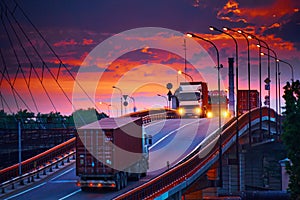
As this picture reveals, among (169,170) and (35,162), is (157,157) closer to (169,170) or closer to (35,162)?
(35,162)

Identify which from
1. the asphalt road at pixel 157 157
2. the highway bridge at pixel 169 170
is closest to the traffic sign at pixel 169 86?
the asphalt road at pixel 157 157

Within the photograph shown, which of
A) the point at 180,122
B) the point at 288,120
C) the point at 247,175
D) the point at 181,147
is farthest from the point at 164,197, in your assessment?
the point at 247,175

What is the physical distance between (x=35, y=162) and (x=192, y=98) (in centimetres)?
4180

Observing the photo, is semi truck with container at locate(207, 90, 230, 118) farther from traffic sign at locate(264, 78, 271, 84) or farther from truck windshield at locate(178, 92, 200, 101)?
traffic sign at locate(264, 78, 271, 84)

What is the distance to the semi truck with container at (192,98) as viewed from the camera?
8606 centimetres

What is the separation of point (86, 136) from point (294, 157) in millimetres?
13148

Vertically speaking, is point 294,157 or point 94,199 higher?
point 294,157

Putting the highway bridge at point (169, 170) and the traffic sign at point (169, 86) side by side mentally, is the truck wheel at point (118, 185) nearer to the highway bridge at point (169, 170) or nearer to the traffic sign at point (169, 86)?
the highway bridge at point (169, 170)

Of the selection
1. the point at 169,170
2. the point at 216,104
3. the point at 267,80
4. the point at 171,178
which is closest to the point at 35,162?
the point at 169,170

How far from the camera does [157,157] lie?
55.4 m

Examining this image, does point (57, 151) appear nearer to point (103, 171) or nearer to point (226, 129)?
point (103, 171)

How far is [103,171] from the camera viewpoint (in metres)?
38.1

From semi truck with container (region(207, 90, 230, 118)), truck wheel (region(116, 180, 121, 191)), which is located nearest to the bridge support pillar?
truck wheel (region(116, 180, 121, 191))

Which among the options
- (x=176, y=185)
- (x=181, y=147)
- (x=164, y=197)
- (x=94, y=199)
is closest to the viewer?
(x=94, y=199)
